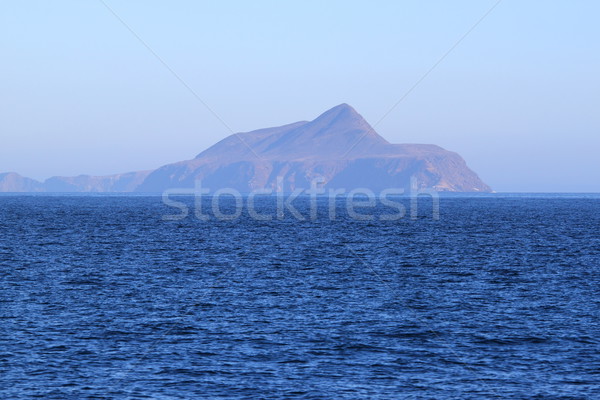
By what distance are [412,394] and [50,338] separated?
57.1 ft

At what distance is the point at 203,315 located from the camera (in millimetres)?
44469

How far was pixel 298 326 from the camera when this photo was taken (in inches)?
1620

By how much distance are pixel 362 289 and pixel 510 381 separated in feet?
80.3

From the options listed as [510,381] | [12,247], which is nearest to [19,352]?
[510,381]

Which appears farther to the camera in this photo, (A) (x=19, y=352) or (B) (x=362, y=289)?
(B) (x=362, y=289)

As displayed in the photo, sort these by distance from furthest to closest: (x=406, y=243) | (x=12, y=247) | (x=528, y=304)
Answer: (x=406, y=243), (x=12, y=247), (x=528, y=304)

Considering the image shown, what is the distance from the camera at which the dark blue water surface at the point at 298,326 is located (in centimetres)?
3073

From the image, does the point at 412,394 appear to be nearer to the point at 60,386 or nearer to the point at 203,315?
the point at 60,386

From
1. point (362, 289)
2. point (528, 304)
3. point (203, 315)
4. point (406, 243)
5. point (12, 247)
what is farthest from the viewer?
point (406, 243)

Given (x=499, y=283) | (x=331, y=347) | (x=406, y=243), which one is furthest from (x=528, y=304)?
(x=406, y=243)

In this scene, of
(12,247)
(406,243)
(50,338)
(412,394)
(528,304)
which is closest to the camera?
(412,394)

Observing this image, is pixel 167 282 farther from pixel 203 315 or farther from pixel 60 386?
pixel 60 386

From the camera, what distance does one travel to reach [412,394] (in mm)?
29453

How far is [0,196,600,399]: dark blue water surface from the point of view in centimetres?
3073
